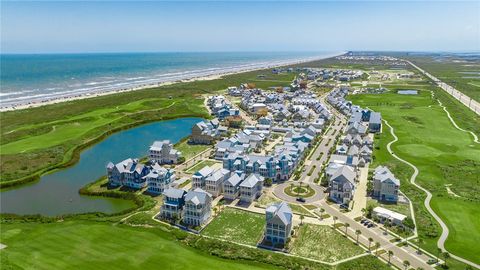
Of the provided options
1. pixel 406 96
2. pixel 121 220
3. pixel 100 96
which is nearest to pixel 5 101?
pixel 100 96

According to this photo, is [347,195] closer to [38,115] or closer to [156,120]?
[156,120]

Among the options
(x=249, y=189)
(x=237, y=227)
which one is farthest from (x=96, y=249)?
(x=249, y=189)

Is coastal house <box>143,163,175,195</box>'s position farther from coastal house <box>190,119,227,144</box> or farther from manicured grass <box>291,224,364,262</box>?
coastal house <box>190,119,227,144</box>

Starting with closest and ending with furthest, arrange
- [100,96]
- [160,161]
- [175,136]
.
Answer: [160,161], [175,136], [100,96]

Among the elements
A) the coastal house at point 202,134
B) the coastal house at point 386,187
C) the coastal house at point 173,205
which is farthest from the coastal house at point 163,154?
the coastal house at point 386,187

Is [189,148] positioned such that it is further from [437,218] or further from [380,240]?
[437,218]

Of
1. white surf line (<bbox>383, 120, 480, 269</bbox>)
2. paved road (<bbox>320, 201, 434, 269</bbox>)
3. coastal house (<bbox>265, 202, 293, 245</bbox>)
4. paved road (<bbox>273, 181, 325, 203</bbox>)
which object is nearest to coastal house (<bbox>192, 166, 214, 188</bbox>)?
paved road (<bbox>273, 181, 325, 203</bbox>)
